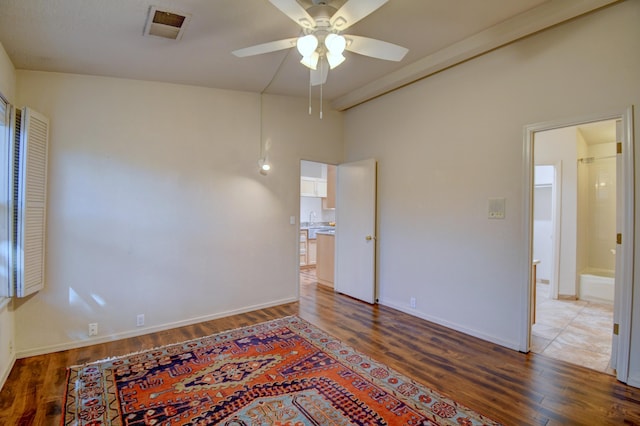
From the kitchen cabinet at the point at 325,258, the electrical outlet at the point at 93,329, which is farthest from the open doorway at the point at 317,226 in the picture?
the electrical outlet at the point at 93,329

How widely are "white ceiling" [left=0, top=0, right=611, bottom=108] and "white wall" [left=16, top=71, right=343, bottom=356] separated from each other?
1.21ft

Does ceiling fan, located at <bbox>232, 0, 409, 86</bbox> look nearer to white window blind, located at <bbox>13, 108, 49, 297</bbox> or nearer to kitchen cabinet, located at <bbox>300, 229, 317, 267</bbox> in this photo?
white window blind, located at <bbox>13, 108, 49, 297</bbox>

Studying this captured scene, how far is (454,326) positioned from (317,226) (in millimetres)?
4861

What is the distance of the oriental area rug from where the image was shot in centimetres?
202

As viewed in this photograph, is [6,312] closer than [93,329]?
Yes

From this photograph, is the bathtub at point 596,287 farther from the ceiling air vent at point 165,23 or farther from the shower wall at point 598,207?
the ceiling air vent at point 165,23

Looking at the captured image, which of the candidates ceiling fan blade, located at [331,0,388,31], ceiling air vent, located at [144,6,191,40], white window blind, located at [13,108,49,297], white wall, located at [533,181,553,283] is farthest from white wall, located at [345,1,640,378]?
white window blind, located at [13,108,49,297]

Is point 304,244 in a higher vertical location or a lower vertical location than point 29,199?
lower

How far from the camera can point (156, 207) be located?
350cm

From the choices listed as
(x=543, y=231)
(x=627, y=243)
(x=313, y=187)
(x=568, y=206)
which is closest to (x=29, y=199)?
(x=627, y=243)

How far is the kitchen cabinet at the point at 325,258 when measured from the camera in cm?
564

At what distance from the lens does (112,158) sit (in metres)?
3.25

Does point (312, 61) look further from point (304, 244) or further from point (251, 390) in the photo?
point (304, 244)

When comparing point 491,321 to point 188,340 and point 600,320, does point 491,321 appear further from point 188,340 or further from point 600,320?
point 188,340
